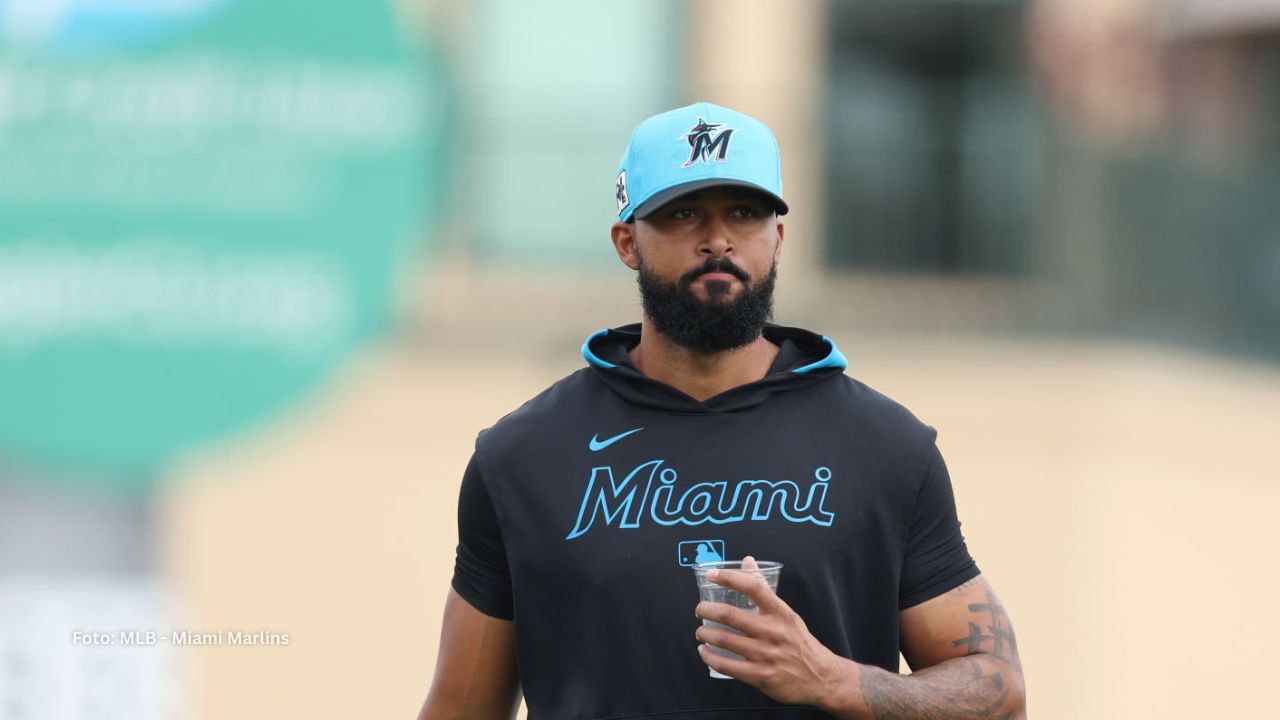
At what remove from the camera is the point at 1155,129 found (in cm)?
1138

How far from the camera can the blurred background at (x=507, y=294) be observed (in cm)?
985

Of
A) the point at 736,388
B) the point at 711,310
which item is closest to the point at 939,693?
the point at 736,388

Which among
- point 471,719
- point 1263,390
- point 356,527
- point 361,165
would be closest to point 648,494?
point 471,719

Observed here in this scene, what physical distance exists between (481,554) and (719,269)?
624 mm

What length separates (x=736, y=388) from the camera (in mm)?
3309

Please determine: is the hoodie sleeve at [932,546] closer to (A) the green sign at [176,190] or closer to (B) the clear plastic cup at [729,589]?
(B) the clear plastic cup at [729,589]

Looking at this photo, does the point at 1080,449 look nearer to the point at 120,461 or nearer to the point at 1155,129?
the point at 1155,129

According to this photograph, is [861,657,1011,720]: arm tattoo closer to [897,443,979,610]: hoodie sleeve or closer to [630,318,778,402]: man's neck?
[897,443,979,610]: hoodie sleeve

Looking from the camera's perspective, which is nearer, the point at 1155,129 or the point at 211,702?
the point at 211,702

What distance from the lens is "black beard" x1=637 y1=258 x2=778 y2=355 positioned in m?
3.22

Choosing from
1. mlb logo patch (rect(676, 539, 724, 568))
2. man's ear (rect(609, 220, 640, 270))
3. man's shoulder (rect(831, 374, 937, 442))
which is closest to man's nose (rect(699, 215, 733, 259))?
man's ear (rect(609, 220, 640, 270))

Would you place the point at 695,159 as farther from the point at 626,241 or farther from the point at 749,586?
the point at 749,586

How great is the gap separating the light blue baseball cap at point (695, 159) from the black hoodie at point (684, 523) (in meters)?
0.30

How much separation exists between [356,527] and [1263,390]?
525 centimetres
